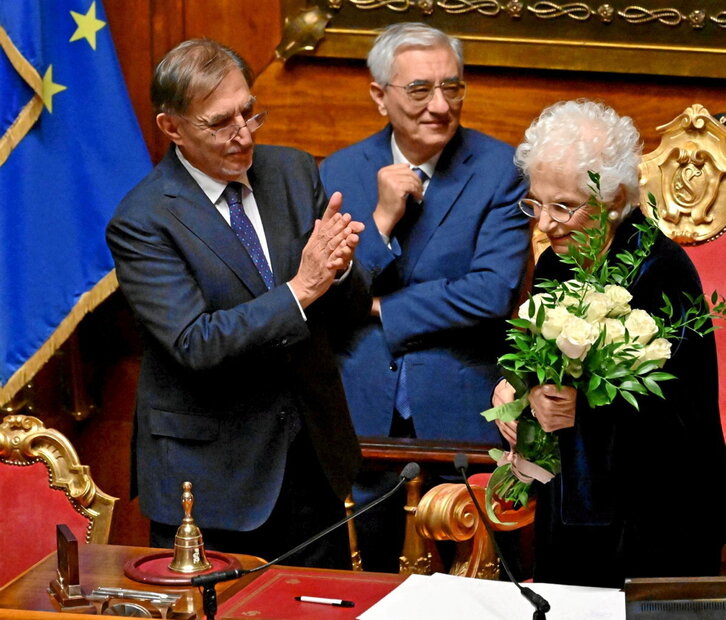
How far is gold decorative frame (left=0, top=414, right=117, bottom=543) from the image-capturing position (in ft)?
9.26

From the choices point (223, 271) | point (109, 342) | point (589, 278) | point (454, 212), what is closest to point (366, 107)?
point (454, 212)

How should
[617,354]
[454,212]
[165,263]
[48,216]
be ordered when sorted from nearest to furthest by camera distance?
1. [617,354]
2. [165,263]
3. [454,212]
4. [48,216]

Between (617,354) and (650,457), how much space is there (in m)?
0.33

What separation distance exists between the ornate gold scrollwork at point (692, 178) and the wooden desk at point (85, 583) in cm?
156

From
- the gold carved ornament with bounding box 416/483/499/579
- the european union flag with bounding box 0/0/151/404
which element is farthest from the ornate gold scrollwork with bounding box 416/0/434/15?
the gold carved ornament with bounding box 416/483/499/579

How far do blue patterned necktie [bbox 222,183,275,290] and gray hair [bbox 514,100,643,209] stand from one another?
0.71 metres

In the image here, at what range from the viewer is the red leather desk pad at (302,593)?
219 cm

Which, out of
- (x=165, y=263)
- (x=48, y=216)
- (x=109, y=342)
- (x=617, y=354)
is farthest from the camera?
(x=109, y=342)

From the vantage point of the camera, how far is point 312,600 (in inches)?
88.6

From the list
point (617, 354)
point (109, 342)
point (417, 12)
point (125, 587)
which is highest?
point (417, 12)

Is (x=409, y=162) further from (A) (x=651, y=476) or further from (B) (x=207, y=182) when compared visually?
(A) (x=651, y=476)

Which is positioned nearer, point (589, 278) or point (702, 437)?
point (589, 278)

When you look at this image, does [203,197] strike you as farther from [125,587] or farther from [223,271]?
[125,587]

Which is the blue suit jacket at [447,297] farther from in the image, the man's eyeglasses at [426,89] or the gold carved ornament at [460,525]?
the gold carved ornament at [460,525]
